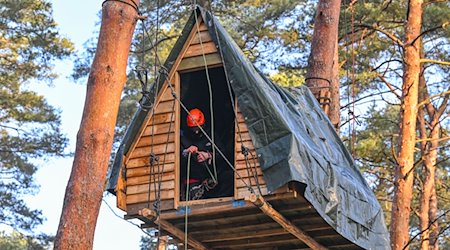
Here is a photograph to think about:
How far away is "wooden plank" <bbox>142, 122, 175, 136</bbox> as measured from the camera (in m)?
8.09

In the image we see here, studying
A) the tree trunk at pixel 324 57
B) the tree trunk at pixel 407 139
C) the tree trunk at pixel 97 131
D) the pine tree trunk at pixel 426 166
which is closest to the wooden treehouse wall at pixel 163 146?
the tree trunk at pixel 97 131

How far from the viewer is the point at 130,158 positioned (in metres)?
8.26

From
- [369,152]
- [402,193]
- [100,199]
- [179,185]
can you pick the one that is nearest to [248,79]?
[179,185]

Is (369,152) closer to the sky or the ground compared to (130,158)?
closer to the sky

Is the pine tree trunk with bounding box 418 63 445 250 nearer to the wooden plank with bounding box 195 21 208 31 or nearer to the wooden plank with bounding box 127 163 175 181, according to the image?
the wooden plank with bounding box 195 21 208 31

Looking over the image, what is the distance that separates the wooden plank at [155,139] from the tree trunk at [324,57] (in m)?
3.45

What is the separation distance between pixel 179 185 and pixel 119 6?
6.28 ft

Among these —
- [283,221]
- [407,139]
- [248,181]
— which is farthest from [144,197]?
[407,139]

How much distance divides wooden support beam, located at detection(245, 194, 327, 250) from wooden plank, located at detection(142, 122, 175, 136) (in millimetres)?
1317

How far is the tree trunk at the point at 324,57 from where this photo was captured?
11115mm

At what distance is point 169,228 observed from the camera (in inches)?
325

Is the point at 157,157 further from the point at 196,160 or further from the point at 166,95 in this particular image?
the point at 166,95

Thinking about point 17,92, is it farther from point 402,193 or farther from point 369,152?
point 402,193

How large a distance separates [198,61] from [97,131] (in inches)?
58.0
